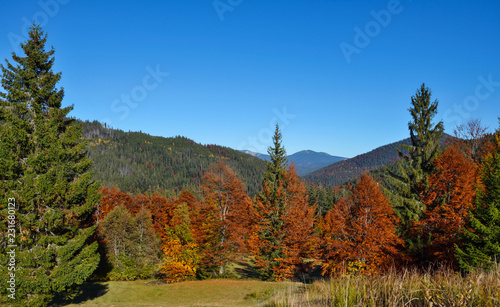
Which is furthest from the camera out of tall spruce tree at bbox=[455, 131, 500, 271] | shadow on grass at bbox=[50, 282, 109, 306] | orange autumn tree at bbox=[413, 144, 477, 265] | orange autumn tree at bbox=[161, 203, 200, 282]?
orange autumn tree at bbox=[161, 203, 200, 282]

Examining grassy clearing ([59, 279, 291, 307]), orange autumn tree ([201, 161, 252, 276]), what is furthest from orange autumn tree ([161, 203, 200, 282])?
grassy clearing ([59, 279, 291, 307])

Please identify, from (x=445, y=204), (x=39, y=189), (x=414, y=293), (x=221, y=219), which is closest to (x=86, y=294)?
(x=39, y=189)

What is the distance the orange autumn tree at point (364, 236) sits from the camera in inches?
861

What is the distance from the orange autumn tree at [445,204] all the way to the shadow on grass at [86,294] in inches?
1087

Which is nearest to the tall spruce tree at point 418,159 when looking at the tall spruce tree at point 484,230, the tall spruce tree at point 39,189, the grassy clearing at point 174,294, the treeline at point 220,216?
the treeline at point 220,216

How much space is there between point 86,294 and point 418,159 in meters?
32.3

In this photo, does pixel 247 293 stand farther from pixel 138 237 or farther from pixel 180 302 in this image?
pixel 138 237

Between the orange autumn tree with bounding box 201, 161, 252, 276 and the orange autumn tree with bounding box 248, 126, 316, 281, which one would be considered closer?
the orange autumn tree with bounding box 248, 126, 316, 281

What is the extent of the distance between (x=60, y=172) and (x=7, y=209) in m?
3.31

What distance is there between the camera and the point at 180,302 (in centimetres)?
2128

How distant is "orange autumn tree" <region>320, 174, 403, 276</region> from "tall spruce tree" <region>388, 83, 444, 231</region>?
222 cm

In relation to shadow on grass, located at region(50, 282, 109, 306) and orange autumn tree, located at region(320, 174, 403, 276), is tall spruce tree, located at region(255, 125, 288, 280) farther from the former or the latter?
shadow on grass, located at region(50, 282, 109, 306)

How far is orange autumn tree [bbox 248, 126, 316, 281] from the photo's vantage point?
91.0ft

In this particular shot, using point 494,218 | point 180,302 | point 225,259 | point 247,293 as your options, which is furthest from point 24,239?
point 494,218
